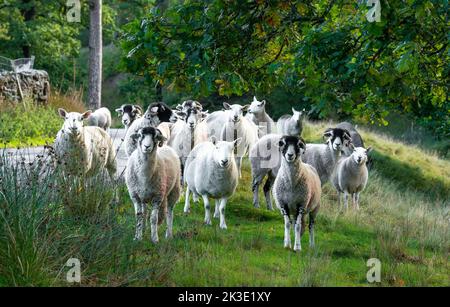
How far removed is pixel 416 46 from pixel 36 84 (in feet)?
62.2

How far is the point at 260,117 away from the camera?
63.0ft

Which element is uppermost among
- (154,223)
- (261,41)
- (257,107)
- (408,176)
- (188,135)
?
(261,41)

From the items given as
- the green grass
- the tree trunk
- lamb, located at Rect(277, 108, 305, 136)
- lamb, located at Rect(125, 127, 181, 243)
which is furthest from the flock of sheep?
the tree trunk

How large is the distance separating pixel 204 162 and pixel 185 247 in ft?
10.4

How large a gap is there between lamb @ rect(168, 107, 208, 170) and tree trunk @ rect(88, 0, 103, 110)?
1232 centimetres

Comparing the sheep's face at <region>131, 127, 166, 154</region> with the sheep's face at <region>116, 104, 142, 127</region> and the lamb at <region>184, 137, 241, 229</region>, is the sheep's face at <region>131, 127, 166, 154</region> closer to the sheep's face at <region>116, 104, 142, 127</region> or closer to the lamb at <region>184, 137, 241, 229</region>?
the lamb at <region>184, 137, 241, 229</region>

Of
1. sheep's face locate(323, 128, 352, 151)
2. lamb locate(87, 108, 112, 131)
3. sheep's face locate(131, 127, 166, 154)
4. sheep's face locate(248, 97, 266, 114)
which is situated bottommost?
lamb locate(87, 108, 112, 131)

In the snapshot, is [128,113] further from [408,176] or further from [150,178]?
[408,176]

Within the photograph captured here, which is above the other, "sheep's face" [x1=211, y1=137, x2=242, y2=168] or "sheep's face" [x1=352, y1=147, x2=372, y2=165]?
"sheep's face" [x1=211, y1=137, x2=242, y2=168]

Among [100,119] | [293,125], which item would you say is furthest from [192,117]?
[100,119]

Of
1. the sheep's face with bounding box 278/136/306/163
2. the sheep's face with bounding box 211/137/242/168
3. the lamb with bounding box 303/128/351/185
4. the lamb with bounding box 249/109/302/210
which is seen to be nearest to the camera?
the sheep's face with bounding box 278/136/306/163

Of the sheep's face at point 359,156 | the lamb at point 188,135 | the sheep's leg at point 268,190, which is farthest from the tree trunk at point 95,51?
the sheep's leg at point 268,190

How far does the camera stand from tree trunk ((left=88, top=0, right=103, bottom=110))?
26.9 m
